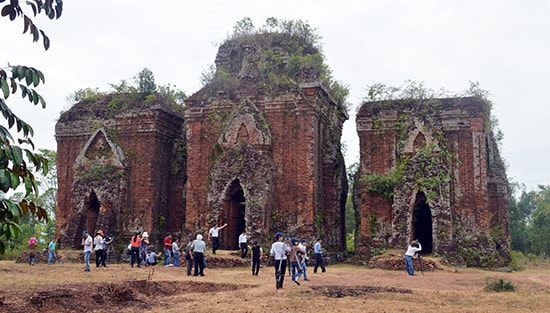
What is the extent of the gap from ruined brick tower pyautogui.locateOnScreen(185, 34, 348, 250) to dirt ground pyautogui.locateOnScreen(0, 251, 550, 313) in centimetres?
415

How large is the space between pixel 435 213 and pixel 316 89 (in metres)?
5.68

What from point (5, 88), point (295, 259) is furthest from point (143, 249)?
point (5, 88)

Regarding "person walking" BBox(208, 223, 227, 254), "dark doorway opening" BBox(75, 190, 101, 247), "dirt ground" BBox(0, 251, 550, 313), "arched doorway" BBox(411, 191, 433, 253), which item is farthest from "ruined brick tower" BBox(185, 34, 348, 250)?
"dirt ground" BBox(0, 251, 550, 313)

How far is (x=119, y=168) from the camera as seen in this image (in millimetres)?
22141

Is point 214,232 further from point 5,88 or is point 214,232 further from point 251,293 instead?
point 5,88

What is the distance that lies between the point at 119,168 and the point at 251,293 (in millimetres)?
11920

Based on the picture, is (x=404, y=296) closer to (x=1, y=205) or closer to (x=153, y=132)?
(x=1, y=205)

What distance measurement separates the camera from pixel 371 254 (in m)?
19.9

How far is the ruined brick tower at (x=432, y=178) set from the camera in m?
19.2

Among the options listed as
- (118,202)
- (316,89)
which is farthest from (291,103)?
(118,202)

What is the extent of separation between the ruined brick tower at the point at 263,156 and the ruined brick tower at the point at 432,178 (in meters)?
1.32

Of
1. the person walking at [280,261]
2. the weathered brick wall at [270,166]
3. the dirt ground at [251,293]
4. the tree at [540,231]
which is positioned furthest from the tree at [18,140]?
the tree at [540,231]

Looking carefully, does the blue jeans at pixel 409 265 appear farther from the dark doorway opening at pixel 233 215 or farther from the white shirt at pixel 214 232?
the dark doorway opening at pixel 233 215

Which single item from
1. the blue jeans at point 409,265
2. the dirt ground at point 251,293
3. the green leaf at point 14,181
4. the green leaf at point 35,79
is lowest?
the dirt ground at point 251,293
